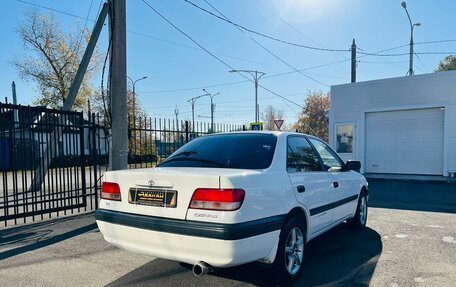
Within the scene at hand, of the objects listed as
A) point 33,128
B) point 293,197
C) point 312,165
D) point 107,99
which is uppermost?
point 107,99

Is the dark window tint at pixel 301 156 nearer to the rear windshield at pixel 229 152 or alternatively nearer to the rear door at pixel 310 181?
the rear door at pixel 310 181

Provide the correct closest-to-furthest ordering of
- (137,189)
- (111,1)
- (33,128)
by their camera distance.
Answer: (137,189)
(33,128)
(111,1)

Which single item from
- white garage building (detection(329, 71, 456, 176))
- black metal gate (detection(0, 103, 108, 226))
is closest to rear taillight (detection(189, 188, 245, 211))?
black metal gate (detection(0, 103, 108, 226))

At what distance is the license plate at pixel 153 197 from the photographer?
3176 millimetres

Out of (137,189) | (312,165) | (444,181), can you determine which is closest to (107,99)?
(137,189)

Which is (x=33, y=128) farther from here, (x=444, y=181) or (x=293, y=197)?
(x=444, y=181)

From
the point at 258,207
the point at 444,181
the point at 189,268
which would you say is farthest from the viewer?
the point at 444,181

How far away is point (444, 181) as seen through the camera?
1208cm

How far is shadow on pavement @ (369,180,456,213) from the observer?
792 centimetres

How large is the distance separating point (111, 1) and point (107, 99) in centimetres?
211

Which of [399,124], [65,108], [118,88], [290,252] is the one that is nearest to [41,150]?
[65,108]

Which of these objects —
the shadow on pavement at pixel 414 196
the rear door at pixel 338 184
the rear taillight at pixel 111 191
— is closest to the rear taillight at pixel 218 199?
the rear taillight at pixel 111 191

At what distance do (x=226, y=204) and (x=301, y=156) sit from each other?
1608mm

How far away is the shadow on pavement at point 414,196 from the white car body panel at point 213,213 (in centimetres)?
534
